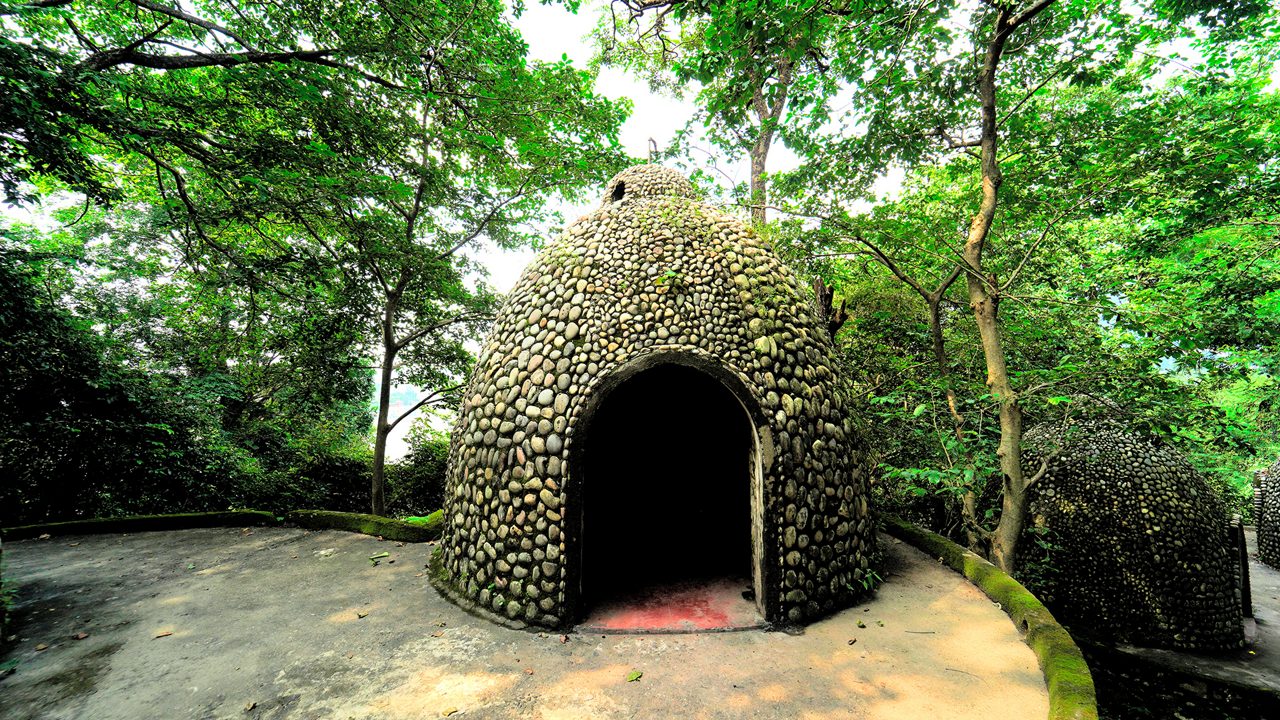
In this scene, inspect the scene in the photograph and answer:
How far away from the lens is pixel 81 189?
17.1 feet

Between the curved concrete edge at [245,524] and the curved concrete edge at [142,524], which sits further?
the curved concrete edge at [142,524]

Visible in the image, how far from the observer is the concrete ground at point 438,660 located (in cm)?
326

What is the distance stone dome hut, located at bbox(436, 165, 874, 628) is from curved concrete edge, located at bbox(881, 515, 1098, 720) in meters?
1.29

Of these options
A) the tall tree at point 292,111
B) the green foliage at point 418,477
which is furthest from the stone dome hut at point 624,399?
the green foliage at point 418,477

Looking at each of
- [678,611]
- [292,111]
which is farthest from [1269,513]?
[292,111]

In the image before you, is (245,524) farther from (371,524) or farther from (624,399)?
(624,399)

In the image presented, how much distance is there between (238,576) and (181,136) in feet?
18.1

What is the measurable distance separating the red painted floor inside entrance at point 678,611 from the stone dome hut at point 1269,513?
18187 millimetres

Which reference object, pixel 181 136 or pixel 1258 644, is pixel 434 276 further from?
pixel 1258 644

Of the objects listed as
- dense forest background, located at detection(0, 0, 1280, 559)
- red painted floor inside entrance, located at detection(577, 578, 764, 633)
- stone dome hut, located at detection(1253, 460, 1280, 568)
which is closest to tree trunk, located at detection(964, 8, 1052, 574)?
dense forest background, located at detection(0, 0, 1280, 559)

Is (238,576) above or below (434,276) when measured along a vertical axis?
below

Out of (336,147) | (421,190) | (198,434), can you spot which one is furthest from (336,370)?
(336,147)

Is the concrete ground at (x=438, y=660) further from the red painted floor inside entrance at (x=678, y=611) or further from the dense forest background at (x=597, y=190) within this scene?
the dense forest background at (x=597, y=190)

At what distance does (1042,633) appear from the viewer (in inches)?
150
